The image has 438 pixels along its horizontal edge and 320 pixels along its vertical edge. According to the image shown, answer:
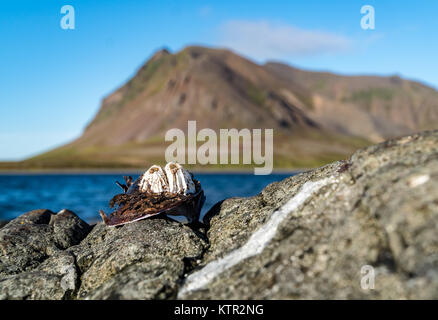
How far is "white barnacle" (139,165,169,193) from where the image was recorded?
9.05m

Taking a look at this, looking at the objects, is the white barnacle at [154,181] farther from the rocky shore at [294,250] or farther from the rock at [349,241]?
the rock at [349,241]

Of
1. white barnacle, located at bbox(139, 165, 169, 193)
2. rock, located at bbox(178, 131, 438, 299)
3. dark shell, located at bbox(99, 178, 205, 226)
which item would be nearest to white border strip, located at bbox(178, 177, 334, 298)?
rock, located at bbox(178, 131, 438, 299)

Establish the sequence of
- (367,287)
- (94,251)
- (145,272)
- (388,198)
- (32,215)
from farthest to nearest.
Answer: (32,215), (94,251), (145,272), (388,198), (367,287)

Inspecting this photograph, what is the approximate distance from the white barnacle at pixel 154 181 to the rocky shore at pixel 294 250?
0.88 metres

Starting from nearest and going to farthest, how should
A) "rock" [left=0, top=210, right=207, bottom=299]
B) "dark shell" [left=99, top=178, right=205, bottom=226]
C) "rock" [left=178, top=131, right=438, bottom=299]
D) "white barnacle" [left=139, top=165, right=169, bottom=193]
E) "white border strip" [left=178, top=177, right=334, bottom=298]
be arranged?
"rock" [left=178, top=131, right=438, bottom=299]
"white border strip" [left=178, top=177, right=334, bottom=298]
"rock" [left=0, top=210, right=207, bottom=299]
"dark shell" [left=99, top=178, right=205, bottom=226]
"white barnacle" [left=139, top=165, right=169, bottom=193]

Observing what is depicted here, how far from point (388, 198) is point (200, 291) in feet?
9.18

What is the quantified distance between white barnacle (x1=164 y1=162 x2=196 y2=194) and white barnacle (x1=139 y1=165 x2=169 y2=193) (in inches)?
4.3

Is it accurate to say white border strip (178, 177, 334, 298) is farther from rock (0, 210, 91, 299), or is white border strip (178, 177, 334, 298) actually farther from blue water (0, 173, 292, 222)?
blue water (0, 173, 292, 222)

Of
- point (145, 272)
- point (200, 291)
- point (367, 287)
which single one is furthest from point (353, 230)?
point (145, 272)

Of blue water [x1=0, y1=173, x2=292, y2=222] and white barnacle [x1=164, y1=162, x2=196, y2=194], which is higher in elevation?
white barnacle [x1=164, y1=162, x2=196, y2=194]

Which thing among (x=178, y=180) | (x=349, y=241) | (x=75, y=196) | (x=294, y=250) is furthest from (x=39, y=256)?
(x=75, y=196)

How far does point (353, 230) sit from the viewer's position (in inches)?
212

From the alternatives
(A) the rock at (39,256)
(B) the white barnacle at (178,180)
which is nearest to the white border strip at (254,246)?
(A) the rock at (39,256)
